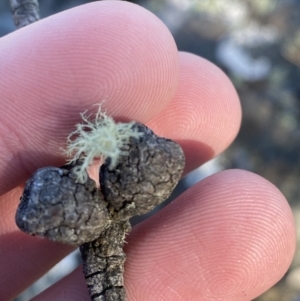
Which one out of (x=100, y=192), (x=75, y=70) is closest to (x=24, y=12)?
(x=75, y=70)

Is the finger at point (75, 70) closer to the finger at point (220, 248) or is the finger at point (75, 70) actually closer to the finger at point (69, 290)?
the finger at point (220, 248)

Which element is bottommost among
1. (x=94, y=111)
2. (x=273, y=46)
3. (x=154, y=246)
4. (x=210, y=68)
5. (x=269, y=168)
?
(x=269, y=168)

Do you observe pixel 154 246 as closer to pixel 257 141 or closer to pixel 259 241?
pixel 259 241

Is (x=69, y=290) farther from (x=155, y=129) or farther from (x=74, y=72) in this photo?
(x=74, y=72)

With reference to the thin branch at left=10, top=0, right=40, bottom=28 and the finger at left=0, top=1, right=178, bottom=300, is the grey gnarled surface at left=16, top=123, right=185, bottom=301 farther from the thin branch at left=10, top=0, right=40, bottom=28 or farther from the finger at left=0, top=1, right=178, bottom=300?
the thin branch at left=10, top=0, right=40, bottom=28

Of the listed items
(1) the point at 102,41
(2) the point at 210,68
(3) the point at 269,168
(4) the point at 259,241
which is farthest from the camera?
(3) the point at 269,168

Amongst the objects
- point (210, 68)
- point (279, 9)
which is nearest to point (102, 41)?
point (210, 68)
